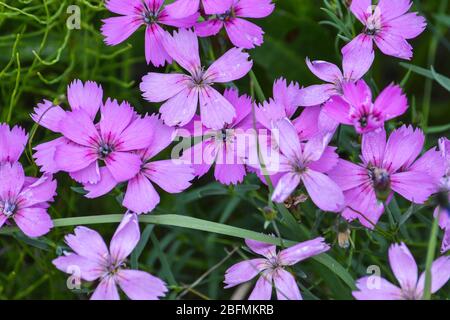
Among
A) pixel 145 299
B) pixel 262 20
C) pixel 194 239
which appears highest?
pixel 262 20

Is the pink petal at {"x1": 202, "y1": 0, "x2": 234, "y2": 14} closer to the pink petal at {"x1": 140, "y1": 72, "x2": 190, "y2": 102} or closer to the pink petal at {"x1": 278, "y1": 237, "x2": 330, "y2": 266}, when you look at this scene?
the pink petal at {"x1": 140, "y1": 72, "x2": 190, "y2": 102}

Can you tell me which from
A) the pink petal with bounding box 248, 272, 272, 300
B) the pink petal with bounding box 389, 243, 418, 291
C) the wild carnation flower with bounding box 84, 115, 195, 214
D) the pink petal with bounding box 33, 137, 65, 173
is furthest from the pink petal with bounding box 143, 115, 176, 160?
the pink petal with bounding box 389, 243, 418, 291

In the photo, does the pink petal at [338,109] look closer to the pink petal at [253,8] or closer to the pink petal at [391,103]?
the pink petal at [391,103]

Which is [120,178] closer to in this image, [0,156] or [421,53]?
[0,156]

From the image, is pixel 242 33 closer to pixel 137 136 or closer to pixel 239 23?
pixel 239 23

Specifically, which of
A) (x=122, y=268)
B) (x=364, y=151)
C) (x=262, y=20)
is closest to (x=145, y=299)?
(x=122, y=268)

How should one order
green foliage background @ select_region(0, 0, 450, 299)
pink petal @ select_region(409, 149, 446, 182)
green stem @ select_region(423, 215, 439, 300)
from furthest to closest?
green foliage background @ select_region(0, 0, 450, 299), pink petal @ select_region(409, 149, 446, 182), green stem @ select_region(423, 215, 439, 300)

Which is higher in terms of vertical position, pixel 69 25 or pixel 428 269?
pixel 69 25
